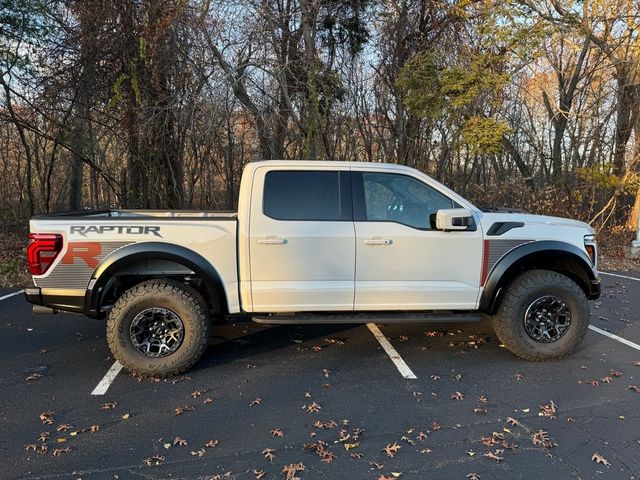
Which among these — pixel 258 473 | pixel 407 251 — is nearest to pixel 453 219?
pixel 407 251

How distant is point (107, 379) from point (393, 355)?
8.90ft

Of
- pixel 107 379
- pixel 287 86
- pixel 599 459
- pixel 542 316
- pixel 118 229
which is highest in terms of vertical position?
pixel 287 86

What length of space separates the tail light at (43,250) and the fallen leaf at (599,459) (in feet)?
14.3

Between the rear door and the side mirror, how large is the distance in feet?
2.63

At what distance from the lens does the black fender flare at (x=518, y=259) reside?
4.61 metres

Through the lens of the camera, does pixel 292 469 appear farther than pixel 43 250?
No

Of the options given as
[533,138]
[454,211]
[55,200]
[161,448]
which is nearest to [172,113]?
[454,211]

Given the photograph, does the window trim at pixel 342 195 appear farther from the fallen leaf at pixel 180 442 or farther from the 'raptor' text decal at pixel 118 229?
the fallen leaf at pixel 180 442

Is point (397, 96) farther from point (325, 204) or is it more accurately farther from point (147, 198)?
point (325, 204)

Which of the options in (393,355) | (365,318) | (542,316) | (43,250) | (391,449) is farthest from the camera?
(393,355)

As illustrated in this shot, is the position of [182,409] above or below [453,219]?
below

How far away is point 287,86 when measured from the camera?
11.4m

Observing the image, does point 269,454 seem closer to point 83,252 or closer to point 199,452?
point 199,452

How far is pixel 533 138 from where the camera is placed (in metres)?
18.2
